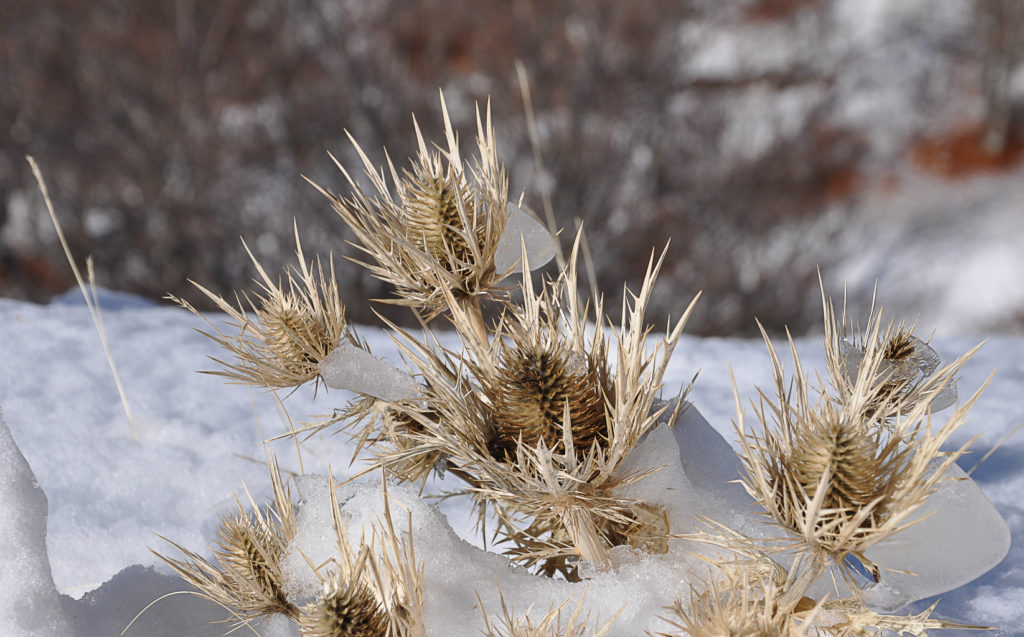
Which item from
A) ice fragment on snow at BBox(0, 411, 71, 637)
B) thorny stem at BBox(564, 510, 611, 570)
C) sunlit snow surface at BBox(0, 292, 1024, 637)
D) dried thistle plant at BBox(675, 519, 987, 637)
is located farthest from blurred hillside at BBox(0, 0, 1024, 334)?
dried thistle plant at BBox(675, 519, 987, 637)

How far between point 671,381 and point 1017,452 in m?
0.59

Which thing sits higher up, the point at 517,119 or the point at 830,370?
the point at 830,370

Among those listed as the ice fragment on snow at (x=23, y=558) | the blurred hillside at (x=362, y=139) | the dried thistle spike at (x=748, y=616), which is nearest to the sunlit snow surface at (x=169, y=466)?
the ice fragment on snow at (x=23, y=558)

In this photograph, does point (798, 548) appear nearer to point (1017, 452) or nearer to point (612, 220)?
point (1017, 452)

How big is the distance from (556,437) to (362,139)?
7251mm

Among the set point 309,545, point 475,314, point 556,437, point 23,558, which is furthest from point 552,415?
point 23,558

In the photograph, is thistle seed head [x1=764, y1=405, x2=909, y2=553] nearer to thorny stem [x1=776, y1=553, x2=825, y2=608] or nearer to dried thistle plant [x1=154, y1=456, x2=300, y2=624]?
thorny stem [x1=776, y1=553, x2=825, y2=608]

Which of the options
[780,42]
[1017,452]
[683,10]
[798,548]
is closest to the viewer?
[798,548]

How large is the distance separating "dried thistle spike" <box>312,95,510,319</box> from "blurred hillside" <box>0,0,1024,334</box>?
Answer: 20.8 ft

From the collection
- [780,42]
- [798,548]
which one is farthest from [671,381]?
[780,42]

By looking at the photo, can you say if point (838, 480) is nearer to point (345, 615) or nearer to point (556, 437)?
point (556, 437)

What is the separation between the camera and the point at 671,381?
64.8 inches

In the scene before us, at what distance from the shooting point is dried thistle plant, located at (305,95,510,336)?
721 millimetres

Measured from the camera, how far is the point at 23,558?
0.74 m
